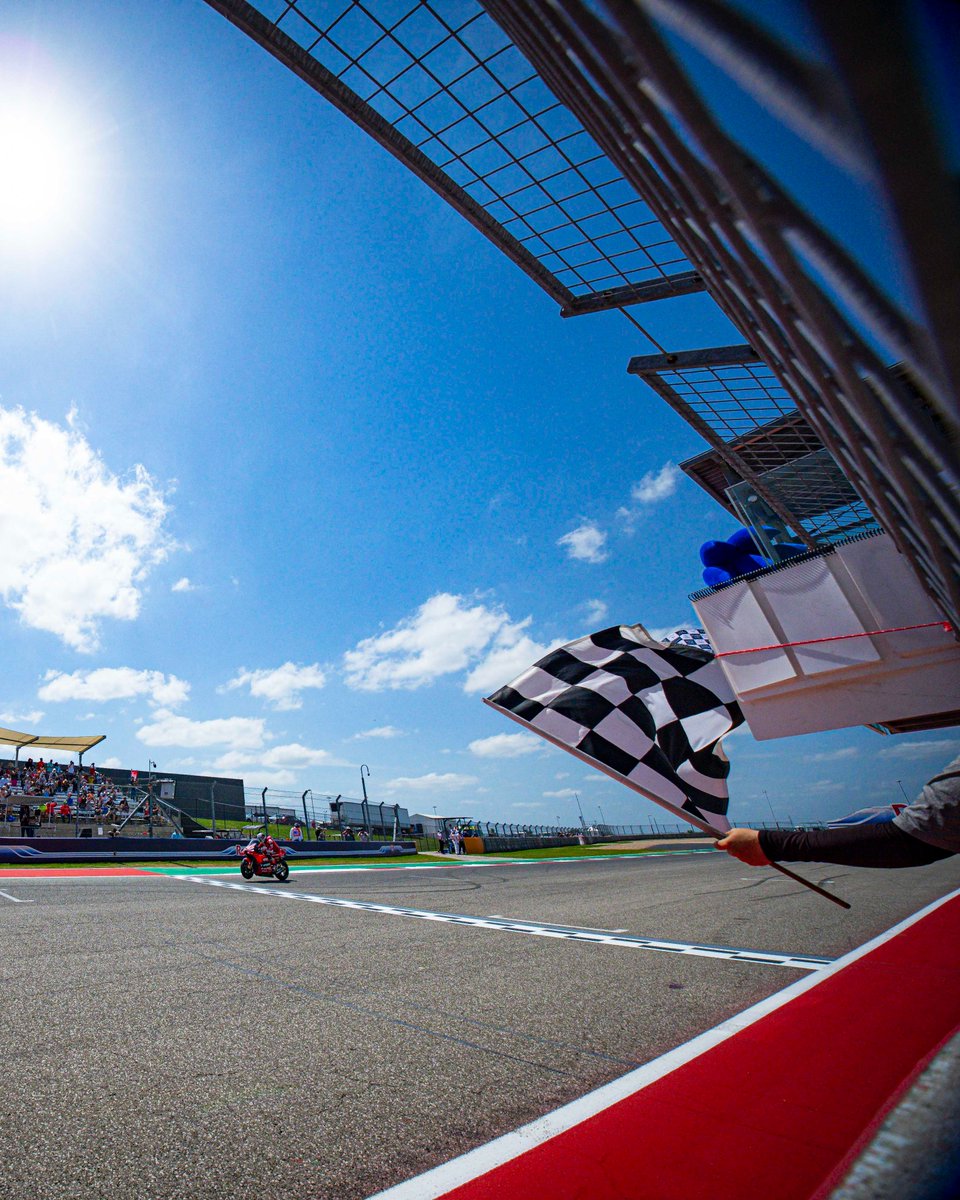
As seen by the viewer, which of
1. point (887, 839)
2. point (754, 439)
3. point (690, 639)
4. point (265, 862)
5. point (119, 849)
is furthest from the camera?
point (119, 849)

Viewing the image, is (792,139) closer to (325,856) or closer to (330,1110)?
(330,1110)

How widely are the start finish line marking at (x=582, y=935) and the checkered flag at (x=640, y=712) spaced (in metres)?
0.80

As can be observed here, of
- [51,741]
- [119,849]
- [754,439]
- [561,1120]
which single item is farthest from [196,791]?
[561,1120]

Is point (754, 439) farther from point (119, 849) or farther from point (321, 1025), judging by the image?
point (119, 849)

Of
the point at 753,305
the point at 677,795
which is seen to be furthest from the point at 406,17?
the point at 677,795

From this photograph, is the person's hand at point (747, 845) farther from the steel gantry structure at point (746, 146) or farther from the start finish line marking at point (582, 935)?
the start finish line marking at point (582, 935)

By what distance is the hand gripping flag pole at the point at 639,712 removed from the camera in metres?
4.07

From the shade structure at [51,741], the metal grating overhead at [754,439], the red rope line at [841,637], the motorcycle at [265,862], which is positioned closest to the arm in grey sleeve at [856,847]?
the red rope line at [841,637]

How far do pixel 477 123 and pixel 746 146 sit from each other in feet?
14.3

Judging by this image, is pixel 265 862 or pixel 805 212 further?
pixel 265 862

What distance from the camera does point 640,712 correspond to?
450 centimetres

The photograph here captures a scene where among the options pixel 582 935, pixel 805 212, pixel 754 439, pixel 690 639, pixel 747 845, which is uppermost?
pixel 754 439

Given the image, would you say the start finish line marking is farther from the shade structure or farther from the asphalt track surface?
the shade structure

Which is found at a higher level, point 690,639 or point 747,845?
point 690,639
